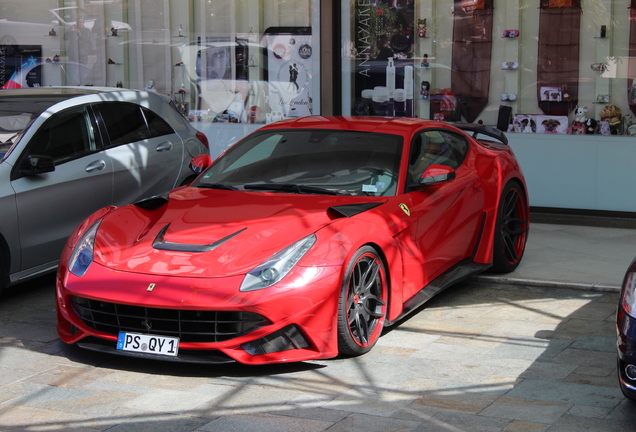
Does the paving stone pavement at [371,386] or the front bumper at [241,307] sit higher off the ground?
the front bumper at [241,307]

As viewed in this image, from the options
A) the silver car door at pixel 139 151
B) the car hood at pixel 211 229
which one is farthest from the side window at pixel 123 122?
the car hood at pixel 211 229

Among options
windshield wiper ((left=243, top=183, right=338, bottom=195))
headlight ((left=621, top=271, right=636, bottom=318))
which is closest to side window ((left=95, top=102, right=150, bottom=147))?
windshield wiper ((left=243, top=183, right=338, bottom=195))

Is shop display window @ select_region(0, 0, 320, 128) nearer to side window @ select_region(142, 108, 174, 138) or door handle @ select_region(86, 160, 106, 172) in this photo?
side window @ select_region(142, 108, 174, 138)

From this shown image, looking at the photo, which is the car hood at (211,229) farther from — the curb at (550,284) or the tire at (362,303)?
the curb at (550,284)

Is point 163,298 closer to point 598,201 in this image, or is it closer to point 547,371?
point 547,371

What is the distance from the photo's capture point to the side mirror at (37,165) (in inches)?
259

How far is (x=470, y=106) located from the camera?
10.6 meters

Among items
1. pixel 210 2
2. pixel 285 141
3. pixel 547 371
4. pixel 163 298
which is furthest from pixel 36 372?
pixel 210 2

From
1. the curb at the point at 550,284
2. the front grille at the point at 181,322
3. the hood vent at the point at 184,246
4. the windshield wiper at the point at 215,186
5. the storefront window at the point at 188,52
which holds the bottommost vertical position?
the curb at the point at 550,284

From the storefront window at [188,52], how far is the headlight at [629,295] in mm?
7344

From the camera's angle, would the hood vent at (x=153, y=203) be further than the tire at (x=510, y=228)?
No

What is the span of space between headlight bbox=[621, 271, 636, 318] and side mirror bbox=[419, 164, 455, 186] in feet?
6.06

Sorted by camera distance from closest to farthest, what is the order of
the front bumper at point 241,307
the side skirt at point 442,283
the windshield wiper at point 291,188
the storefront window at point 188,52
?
the front bumper at point 241,307 → the side skirt at point 442,283 → the windshield wiper at point 291,188 → the storefront window at point 188,52

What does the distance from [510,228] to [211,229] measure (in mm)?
3263
